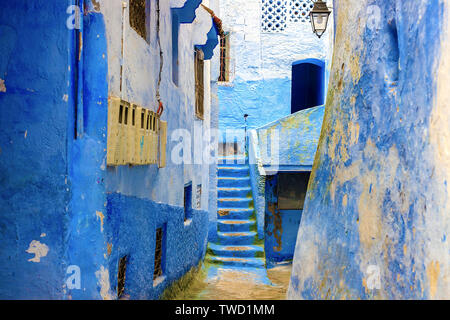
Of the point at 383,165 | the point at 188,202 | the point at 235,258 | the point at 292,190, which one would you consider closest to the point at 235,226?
the point at 235,258

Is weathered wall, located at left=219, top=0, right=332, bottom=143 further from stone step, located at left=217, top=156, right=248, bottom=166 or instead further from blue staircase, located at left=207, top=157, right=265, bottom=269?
blue staircase, located at left=207, top=157, right=265, bottom=269

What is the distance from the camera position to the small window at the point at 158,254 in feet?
21.3

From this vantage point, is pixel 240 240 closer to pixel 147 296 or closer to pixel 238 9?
pixel 147 296

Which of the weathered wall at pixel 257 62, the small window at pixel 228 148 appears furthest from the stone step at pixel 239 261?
the weathered wall at pixel 257 62

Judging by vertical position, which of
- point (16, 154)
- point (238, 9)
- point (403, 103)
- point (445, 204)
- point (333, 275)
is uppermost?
point (238, 9)

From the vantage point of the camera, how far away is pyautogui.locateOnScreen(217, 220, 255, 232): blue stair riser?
37.9 feet

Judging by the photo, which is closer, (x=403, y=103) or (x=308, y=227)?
(x=403, y=103)

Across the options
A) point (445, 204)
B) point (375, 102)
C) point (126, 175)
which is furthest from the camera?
point (126, 175)

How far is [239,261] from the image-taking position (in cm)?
1045

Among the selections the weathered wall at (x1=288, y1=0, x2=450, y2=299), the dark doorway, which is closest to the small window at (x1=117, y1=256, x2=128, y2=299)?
the weathered wall at (x1=288, y1=0, x2=450, y2=299)

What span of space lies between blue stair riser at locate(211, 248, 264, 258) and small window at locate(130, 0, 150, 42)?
20.7ft

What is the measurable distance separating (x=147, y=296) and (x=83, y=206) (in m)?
2.44

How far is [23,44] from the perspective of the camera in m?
3.35

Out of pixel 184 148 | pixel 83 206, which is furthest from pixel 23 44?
pixel 184 148
